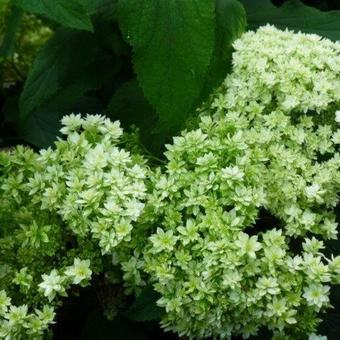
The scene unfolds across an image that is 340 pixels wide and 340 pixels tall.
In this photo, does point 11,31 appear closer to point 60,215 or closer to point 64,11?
point 64,11

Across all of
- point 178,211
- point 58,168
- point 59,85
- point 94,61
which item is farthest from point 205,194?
point 94,61

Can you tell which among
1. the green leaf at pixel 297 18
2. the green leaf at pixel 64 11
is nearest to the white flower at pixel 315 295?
the green leaf at pixel 64 11

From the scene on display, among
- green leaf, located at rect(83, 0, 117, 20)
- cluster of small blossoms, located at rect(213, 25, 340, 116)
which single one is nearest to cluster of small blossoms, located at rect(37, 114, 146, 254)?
cluster of small blossoms, located at rect(213, 25, 340, 116)

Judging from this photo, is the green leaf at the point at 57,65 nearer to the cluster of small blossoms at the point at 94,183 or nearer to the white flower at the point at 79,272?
the cluster of small blossoms at the point at 94,183

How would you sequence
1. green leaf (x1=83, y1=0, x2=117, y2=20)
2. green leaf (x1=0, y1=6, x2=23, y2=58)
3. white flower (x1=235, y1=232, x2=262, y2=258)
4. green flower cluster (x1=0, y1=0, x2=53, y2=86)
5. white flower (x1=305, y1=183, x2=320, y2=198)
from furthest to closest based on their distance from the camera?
green flower cluster (x1=0, y1=0, x2=53, y2=86), green leaf (x1=0, y1=6, x2=23, y2=58), green leaf (x1=83, y1=0, x2=117, y2=20), white flower (x1=305, y1=183, x2=320, y2=198), white flower (x1=235, y1=232, x2=262, y2=258)

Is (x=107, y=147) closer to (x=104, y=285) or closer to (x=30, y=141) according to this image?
(x=104, y=285)

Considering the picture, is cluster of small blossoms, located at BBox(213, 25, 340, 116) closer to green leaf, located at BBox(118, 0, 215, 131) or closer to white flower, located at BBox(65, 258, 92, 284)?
green leaf, located at BBox(118, 0, 215, 131)
